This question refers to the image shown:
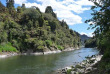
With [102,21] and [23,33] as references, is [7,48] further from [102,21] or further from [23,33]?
[102,21]

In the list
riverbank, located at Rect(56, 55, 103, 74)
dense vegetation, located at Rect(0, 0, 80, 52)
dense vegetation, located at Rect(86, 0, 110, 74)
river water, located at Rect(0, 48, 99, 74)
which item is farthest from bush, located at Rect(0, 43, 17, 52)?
dense vegetation, located at Rect(86, 0, 110, 74)

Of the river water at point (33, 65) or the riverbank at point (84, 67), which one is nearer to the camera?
the riverbank at point (84, 67)

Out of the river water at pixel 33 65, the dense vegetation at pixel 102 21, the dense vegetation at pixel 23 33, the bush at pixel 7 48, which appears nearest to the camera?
the dense vegetation at pixel 102 21

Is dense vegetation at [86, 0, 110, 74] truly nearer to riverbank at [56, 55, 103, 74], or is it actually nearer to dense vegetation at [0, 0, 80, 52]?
riverbank at [56, 55, 103, 74]

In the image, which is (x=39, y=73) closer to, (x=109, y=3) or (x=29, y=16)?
(x=109, y=3)

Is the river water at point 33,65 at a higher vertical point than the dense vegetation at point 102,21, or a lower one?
lower

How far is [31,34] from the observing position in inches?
3976

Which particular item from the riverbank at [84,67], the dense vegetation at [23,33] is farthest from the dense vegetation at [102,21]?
the dense vegetation at [23,33]

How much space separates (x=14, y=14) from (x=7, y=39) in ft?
114

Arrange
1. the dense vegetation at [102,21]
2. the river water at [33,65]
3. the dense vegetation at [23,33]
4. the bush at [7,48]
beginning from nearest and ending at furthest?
the dense vegetation at [102,21]
the river water at [33,65]
the bush at [7,48]
the dense vegetation at [23,33]

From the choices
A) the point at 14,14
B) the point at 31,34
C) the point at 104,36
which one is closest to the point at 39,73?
the point at 104,36

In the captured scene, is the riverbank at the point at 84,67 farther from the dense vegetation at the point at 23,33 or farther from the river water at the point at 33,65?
the dense vegetation at the point at 23,33

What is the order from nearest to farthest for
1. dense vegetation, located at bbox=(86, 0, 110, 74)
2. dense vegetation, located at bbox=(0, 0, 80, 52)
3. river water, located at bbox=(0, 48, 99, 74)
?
dense vegetation, located at bbox=(86, 0, 110, 74), river water, located at bbox=(0, 48, 99, 74), dense vegetation, located at bbox=(0, 0, 80, 52)

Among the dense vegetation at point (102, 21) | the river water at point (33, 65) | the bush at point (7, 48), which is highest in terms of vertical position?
the dense vegetation at point (102, 21)
